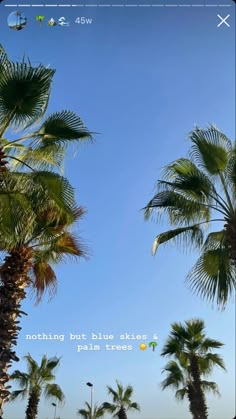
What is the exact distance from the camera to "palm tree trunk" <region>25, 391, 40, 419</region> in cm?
1574

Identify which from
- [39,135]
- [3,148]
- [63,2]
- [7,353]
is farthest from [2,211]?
[63,2]

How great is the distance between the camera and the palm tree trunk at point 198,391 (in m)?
15.6

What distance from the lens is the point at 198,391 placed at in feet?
51.5

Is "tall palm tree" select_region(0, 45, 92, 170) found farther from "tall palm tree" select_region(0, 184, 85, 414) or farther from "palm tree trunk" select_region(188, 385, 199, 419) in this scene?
"palm tree trunk" select_region(188, 385, 199, 419)

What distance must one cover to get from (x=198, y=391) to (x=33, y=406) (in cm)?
692

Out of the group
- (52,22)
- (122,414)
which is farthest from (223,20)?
(122,414)

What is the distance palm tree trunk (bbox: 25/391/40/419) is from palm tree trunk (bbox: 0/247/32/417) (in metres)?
10.7

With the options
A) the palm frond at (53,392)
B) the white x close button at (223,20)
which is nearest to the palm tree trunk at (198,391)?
the palm frond at (53,392)

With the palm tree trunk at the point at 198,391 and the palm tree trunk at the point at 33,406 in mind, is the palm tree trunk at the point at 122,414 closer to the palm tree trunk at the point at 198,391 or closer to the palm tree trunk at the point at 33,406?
the palm tree trunk at the point at 33,406

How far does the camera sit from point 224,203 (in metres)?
7.43

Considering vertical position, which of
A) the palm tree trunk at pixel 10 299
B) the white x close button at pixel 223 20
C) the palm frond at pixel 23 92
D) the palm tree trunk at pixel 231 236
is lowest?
the palm tree trunk at pixel 10 299

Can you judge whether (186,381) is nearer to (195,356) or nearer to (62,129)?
(195,356)

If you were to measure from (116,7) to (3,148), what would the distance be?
3.53 metres

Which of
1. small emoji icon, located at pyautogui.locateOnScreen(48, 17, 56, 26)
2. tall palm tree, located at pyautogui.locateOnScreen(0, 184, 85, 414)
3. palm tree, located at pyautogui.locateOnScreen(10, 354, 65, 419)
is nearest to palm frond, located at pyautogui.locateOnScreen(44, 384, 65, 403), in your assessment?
palm tree, located at pyautogui.locateOnScreen(10, 354, 65, 419)
